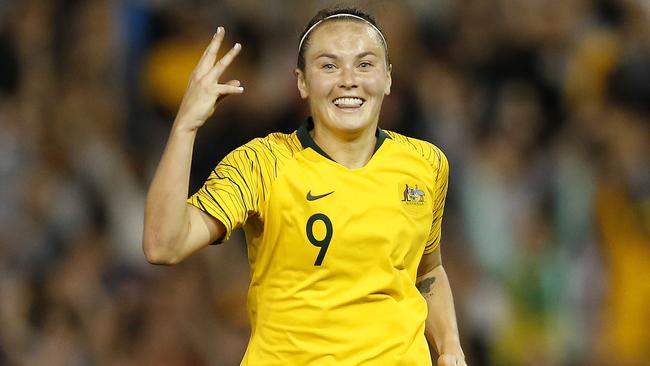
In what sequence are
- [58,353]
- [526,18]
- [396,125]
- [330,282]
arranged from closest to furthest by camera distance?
[330,282] < [58,353] < [396,125] < [526,18]

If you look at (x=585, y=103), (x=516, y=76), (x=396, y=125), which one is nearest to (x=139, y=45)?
(x=396, y=125)

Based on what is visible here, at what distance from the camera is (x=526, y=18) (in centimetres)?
617

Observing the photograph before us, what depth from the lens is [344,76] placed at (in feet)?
10.3

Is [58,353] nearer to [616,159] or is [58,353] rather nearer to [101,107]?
[101,107]

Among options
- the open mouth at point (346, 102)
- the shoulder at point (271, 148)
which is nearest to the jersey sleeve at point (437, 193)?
the open mouth at point (346, 102)

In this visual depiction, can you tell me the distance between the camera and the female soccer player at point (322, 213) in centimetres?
285

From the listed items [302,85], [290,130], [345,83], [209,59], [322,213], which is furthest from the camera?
[290,130]

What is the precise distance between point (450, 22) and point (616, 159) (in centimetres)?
117

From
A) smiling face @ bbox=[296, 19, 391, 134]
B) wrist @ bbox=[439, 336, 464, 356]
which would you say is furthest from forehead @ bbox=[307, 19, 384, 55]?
wrist @ bbox=[439, 336, 464, 356]

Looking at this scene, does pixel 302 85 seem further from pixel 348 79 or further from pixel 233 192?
pixel 233 192

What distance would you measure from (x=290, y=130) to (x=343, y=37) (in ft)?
8.35

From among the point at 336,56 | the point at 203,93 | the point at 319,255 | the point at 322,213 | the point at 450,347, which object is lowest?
the point at 450,347

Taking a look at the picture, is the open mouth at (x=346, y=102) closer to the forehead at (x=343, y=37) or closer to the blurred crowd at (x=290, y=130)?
the forehead at (x=343, y=37)

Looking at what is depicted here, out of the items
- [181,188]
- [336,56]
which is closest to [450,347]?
[336,56]
